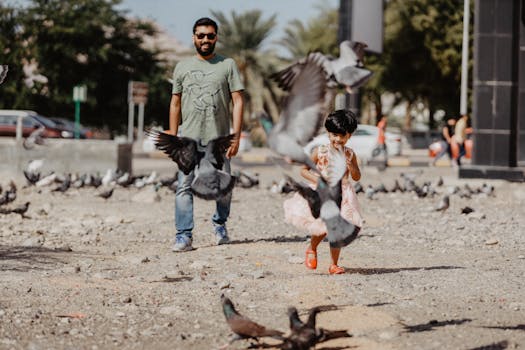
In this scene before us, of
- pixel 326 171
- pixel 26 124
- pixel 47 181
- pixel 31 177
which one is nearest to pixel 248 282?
pixel 326 171

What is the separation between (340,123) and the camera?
6.77m

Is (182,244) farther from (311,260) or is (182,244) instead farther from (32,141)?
(32,141)

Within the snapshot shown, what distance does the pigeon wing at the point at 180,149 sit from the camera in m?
6.56

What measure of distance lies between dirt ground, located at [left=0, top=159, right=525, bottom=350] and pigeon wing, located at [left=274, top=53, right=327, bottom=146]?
3.49ft

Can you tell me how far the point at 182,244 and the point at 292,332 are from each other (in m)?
4.07

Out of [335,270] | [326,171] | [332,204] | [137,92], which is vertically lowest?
[335,270]

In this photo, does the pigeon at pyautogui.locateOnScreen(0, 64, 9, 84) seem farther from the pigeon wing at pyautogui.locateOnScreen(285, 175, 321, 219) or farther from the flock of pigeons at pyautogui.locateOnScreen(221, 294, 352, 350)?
the flock of pigeons at pyautogui.locateOnScreen(221, 294, 352, 350)

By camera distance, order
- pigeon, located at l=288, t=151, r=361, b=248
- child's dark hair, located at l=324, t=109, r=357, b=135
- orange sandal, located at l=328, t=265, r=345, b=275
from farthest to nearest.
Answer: orange sandal, located at l=328, t=265, r=345, b=275 → child's dark hair, located at l=324, t=109, r=357, b=135 → pigeon, located at l=288, t=151, r=361, b=248

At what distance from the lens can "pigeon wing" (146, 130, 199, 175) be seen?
6559mm

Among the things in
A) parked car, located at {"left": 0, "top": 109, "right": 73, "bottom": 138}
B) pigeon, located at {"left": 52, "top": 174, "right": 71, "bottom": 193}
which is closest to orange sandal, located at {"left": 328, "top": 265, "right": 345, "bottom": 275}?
pigeon, located at {"left": 52, "top": 174, "right": 71, "bottom": 193}

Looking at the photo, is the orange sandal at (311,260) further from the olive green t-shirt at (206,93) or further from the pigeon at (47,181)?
the pigeon at (47,181)

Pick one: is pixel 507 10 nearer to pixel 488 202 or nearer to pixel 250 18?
pixel 488 202

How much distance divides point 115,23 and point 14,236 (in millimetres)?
43170

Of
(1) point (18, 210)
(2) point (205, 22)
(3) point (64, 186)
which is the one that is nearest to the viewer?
(2) point (205, 22)
